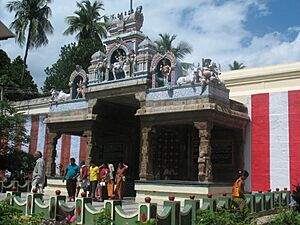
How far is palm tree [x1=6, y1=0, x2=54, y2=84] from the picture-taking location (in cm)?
3438

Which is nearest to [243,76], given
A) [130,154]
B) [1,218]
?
[130,154]

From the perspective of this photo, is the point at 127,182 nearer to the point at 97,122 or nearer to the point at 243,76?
the point at 97,122

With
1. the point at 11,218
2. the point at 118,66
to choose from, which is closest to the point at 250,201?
the point at 118,66

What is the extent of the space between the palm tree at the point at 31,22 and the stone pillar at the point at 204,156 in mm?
24004

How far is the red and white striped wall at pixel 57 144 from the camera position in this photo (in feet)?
72.4

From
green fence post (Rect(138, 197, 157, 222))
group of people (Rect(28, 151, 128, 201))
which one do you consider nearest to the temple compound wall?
group of people (Rect(28, 151, 128, 201))

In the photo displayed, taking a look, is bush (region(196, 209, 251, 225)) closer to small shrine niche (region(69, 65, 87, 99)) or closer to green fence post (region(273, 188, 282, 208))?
green fence post (region(273, 188, 282, 208))

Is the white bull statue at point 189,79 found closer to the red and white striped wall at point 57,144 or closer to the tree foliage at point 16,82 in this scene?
the red and white striped wall at point 57,144

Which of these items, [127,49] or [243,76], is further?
[243,76]

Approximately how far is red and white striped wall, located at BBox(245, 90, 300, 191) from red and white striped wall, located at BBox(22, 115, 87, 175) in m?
8.61

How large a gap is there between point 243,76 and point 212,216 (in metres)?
11.6

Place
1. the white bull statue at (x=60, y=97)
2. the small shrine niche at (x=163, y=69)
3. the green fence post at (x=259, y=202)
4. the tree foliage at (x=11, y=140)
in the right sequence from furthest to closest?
1. the tree foliage at (x=11, y=140)
2. the white bull statue at (x=60, y=97)
3. the small shrine niche at (x=163, y=69)
4. the green fence post at (x=259, y=202)

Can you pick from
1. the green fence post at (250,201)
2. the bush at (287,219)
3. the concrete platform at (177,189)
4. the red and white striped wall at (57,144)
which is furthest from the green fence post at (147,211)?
the red and white striped wall at (57,144)

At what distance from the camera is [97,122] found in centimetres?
1705
